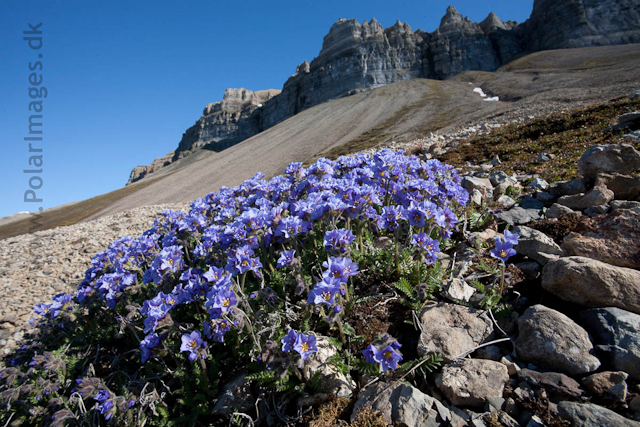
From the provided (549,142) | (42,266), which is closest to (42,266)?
(42,266)

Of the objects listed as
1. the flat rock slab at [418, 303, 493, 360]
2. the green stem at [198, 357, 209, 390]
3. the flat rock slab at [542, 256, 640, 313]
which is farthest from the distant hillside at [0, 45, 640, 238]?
the green stem at [198, 357, 209, 390]

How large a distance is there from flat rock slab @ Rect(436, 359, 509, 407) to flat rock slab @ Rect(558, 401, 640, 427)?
401mm

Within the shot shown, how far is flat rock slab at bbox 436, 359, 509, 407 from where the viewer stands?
2338mm

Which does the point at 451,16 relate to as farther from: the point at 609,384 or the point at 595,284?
the point at 609,384

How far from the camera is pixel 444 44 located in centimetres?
9994

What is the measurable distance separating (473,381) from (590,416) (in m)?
0.69

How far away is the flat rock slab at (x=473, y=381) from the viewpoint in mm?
2338

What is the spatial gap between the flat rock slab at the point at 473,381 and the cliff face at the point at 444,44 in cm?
9878

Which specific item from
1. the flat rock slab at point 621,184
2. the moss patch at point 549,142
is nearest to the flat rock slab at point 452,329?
the flat rock slab at point 621,184

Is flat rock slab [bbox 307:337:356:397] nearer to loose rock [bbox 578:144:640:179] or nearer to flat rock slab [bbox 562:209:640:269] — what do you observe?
flat rock slab [bbox 562:209:640:269]

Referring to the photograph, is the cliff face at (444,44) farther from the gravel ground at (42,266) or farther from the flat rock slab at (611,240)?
the flat rock slab at (611,240)

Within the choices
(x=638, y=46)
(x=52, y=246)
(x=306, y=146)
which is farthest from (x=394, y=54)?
(x=52, y=246)

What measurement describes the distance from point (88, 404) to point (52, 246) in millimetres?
12630

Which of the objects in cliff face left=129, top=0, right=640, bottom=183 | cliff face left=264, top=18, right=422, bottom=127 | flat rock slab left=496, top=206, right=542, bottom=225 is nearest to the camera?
flat rock slab left=496, top=206, right=542, bottom=225
